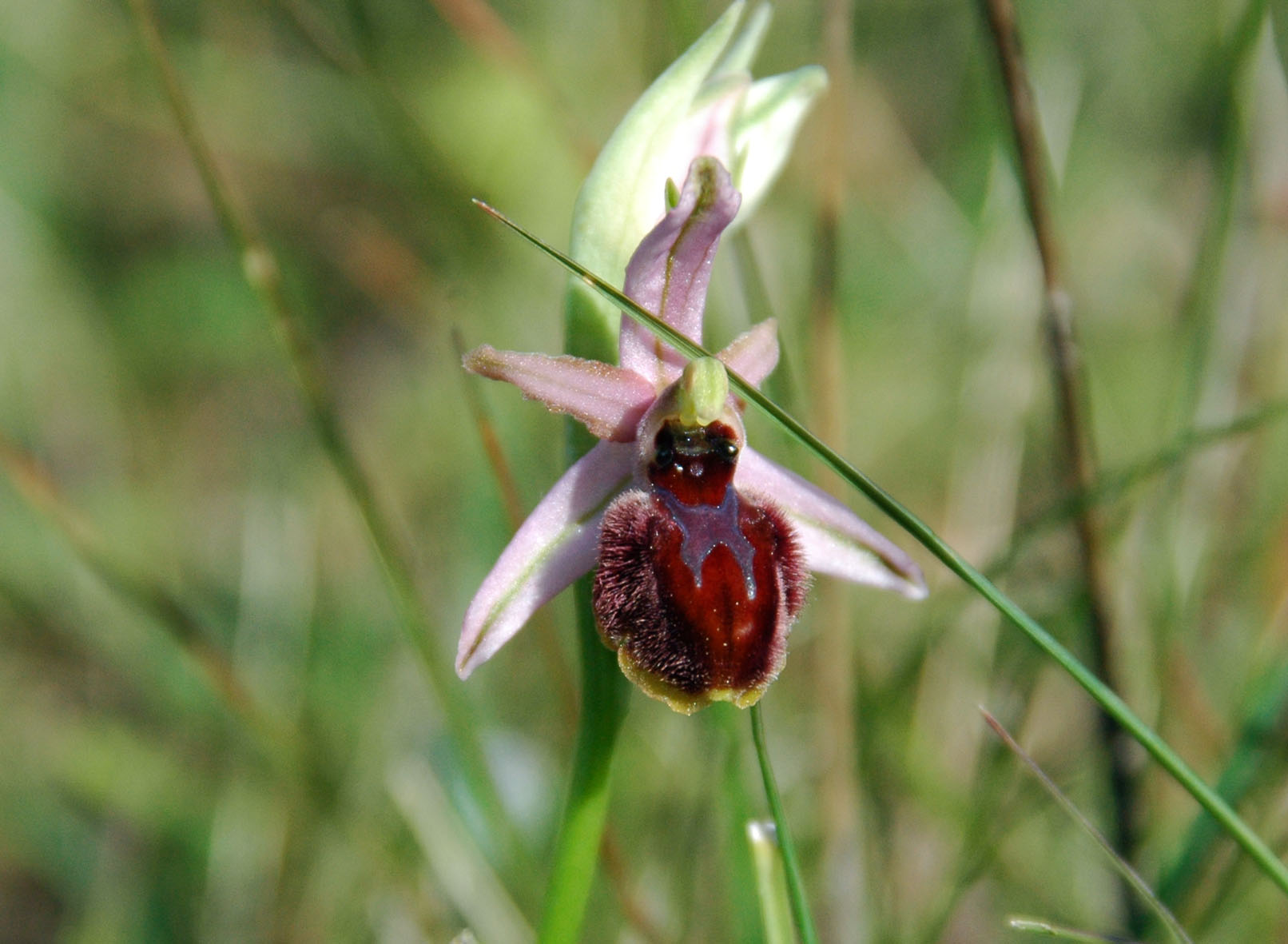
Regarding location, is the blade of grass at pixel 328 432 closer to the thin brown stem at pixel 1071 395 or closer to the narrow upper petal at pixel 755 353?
the narrow upper petal at pixel 755 353

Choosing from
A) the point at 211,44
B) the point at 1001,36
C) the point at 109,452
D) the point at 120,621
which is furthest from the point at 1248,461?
the point at 211,44

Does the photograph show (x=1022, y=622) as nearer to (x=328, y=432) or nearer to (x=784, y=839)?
(x=784, y=839)

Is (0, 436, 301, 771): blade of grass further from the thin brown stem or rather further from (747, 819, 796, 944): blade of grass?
the thin brown stem

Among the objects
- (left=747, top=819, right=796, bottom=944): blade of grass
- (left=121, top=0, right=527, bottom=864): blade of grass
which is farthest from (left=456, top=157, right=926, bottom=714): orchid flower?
(left=121, top=0, right=527, bottom=864): blade of grass

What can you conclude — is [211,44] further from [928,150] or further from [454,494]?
[928,150]

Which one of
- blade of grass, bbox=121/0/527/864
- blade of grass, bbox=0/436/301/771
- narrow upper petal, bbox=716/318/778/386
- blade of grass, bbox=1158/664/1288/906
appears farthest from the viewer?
blade of grass, bbox=0/436/301/771

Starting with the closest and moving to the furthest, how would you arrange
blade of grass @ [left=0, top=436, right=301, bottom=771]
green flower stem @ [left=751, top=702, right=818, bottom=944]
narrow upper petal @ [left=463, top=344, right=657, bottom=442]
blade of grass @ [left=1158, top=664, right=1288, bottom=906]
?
green flower stem @ [left=751, top=702, right=818, bottom=944]
narrow upper petal @ [left=463, top=344, right=657, bottom=442]
blade of grass @ [left=1158, top=664, right=1288, bottom=906]
blade of grass @ [left=0, top=436, right=301, bottom=771]

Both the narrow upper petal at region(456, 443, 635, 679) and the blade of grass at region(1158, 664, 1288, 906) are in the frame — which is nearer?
the narrow upper petal at region(456, 443, 635, 679)
